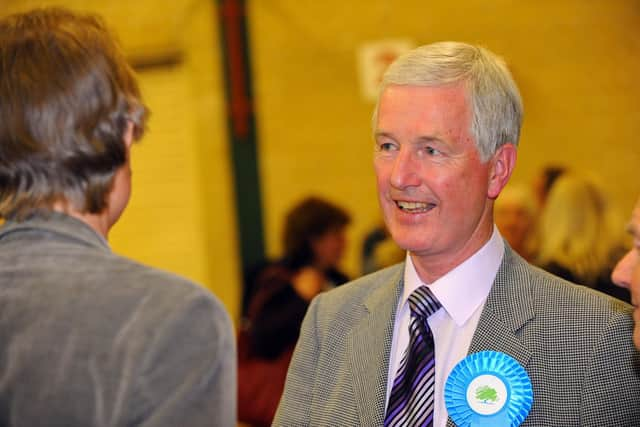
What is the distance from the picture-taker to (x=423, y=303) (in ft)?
7.46

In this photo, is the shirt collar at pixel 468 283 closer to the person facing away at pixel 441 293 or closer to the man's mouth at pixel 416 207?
the person facing away at pixel 441 293

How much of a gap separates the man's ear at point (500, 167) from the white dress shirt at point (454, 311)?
0.44 feet

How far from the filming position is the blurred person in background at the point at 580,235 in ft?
14.3

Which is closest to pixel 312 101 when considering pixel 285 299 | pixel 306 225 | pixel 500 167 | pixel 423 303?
pixel 306 225

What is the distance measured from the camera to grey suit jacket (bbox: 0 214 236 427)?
1423 millimetres

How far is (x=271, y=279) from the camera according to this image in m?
4.64

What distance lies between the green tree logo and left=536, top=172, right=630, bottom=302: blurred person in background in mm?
2250

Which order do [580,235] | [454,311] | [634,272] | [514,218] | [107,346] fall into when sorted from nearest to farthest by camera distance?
[107,346]
[634,272]
[454,311]
[580,235]
[514,218]

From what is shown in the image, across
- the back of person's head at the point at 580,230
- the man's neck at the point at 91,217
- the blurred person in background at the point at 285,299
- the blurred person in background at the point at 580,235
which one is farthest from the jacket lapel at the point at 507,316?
the back of person's head at the point at 580,230

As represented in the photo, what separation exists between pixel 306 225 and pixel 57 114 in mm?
3765

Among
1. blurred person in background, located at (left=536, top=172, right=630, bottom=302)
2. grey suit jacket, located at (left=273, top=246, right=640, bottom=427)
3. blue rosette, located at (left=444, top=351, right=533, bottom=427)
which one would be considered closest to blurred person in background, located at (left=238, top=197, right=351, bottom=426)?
blurred person in background, located at (left=536, top=172, right=630, bottom=302)

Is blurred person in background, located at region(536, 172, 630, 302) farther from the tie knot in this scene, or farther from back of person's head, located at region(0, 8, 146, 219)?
back of person's head, located at region(0, 8, 146, 219)

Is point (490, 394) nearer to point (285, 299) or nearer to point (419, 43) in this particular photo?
point (285, 299)

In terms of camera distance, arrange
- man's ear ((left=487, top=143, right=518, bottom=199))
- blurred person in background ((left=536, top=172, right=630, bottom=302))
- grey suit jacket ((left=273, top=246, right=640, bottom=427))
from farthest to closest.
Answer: blurred person in background ((left=536, top=172, right=630, bottom=302)) → man's ear ((left=487, top=143, right=518, bottom=199)) → grey suit jacket ((left=273, top=246, right=640, bottom=427))
